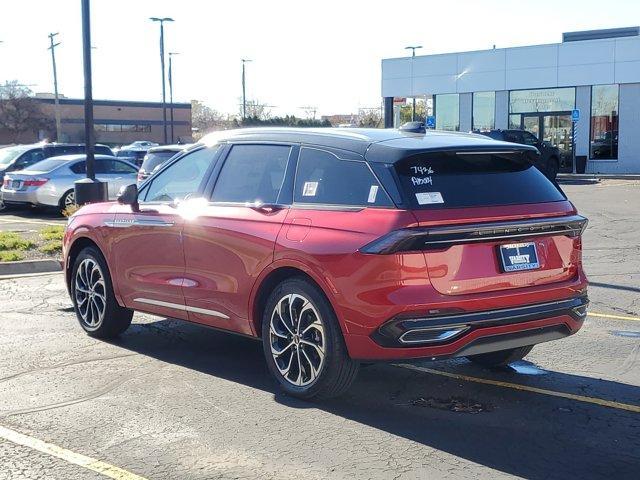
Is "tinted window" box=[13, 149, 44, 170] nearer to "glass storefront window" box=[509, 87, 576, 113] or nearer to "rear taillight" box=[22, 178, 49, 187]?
"rear taillight" box=[22, 178, 49, 187]

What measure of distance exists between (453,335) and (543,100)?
34.1 meters

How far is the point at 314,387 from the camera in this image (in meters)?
5.76

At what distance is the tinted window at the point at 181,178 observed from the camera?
699 centimetres

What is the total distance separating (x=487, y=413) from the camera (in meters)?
5.62

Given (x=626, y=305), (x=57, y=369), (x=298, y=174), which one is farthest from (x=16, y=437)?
(x=626, y=305)

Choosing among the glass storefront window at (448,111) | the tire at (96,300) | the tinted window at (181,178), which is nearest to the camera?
the tinted window at (181,178)

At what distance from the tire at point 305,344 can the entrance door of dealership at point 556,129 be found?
32.9 m

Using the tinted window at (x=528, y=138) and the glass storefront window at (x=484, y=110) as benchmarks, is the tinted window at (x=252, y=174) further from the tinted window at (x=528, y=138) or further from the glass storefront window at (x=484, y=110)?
the glass storefront window at (x=484, y=110)

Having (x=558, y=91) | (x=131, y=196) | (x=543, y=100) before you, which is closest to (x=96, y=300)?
(x=131, y=196)

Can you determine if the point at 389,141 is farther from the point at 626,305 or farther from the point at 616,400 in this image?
the point at 626,305

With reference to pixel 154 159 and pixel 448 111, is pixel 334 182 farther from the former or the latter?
pixel 448 111

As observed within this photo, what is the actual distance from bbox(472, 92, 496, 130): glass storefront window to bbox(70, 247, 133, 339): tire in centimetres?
3295

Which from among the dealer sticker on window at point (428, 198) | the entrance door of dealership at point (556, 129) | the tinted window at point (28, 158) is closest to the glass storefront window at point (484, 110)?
the entrance door of dealership at point (556, 129)

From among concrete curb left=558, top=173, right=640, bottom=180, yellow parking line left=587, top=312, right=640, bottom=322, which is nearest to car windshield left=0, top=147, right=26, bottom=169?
yellow parking line left=587, top=312, right=640, bottom=322
